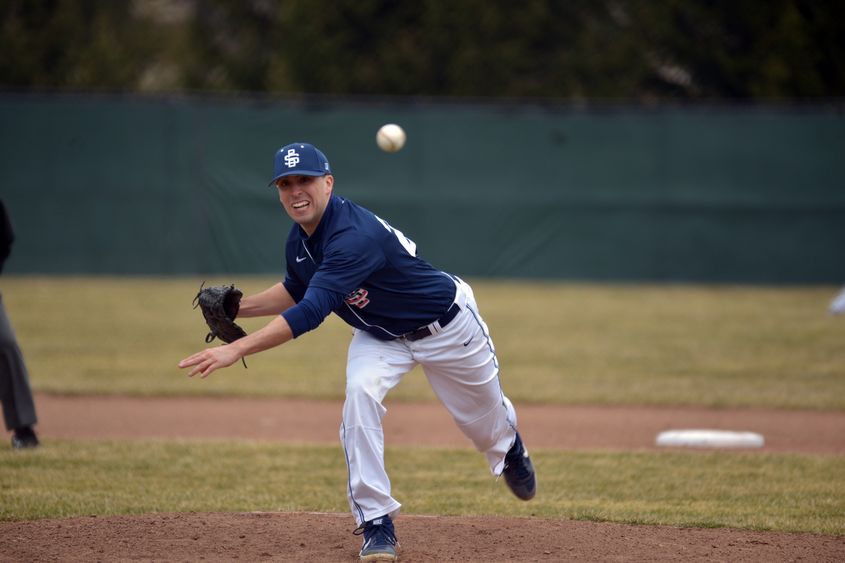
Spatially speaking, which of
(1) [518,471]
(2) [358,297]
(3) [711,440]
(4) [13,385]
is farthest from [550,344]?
(2) [358,297]

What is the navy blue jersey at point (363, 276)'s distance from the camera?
166 inches

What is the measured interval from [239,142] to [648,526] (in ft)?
41.2

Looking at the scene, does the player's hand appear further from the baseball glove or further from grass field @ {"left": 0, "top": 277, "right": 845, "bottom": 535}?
grass field @ {"left": 0, "top": 277, "right": 845, "bottom": 535}

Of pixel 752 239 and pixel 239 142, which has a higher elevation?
pixel 239 142

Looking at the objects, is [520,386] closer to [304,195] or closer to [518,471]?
[518,471]

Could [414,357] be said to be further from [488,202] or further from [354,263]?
[488,202]

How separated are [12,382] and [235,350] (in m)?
3.07

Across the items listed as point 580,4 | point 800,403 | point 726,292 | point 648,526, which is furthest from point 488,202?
point 648,526

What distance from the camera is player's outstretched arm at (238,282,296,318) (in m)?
4.76

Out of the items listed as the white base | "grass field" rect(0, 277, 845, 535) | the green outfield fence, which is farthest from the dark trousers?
the green outfield fence

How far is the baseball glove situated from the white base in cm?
360

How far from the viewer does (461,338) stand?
15.4ft

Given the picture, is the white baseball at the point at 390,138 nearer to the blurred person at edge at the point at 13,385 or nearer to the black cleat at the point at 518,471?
the blurred person at edge at the point at 13,385

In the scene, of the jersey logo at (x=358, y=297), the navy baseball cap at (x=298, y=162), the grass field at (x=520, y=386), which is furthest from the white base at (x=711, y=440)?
the navy baseball cap at (x=298, y=162)
